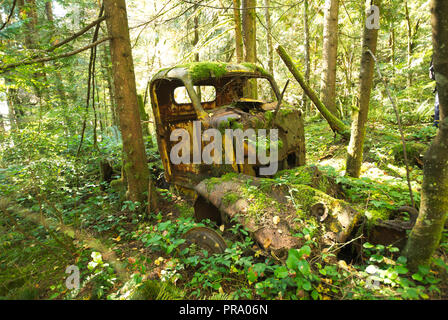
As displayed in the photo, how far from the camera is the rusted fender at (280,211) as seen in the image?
2115 millimetres

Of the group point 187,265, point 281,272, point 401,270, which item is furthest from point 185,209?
point 401,270

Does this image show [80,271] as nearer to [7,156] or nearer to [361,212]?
[361,212]

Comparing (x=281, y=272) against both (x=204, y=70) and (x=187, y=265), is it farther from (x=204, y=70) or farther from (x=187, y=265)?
(x=204, y=70)

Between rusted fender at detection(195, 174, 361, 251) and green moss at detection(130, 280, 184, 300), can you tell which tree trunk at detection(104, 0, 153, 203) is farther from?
green moss at detection(130, 280, 184, 300)

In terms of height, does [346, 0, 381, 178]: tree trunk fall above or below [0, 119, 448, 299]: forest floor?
above

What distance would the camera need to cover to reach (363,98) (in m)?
3.11

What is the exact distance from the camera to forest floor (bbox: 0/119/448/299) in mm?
1788

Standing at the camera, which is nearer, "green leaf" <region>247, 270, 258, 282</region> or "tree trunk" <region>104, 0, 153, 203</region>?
"green leaf" <region>247, 270, 258, 282</region>

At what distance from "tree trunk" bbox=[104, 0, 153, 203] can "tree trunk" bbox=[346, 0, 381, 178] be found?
324 centimetres

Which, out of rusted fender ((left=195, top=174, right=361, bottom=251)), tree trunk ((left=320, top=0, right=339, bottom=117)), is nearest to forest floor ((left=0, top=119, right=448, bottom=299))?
rusted fender ((left=195, top=174, right=361, bottom=251))

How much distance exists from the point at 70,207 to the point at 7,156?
2.05 m

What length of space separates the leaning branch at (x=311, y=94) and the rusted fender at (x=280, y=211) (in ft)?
8.22

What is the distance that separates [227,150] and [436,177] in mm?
2162
